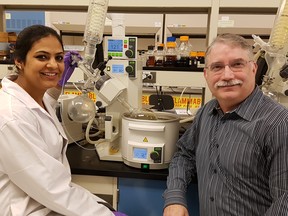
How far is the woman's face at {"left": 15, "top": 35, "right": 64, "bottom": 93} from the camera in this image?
116 centimetres

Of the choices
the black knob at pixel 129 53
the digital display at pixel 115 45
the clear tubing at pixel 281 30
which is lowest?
the black knob at pixel 129 53

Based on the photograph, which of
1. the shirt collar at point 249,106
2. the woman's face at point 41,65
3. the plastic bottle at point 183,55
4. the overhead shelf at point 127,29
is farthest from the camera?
the overhead shelf at point 127,29

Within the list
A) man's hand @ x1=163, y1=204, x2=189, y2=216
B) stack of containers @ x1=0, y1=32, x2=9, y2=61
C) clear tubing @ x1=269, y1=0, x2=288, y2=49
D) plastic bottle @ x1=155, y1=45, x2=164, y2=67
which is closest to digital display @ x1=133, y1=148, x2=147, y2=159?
man's hand @ x1=163, y1=204, x2=189, y2=216

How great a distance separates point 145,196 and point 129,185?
0.35 feet

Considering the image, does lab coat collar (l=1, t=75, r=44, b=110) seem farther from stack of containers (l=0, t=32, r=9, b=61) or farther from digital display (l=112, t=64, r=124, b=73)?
stack of containers (l=0, t=32, r=9, b=61)

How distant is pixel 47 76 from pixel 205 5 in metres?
1.02

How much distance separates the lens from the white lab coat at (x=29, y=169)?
3.22ft

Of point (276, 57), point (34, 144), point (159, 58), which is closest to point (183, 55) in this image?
point (159, 58)

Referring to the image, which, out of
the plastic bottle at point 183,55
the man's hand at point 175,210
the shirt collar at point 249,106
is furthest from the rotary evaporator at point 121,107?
the plastic bottle at point 183,55

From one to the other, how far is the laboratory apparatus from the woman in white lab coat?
39.6 inches

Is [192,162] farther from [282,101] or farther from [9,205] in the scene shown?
[9,205]

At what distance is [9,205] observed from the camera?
1.05 meters

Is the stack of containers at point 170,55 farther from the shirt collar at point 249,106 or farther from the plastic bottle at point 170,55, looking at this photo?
the shirt collar at point 249,106

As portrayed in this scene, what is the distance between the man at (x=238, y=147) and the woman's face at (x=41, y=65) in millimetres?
704
